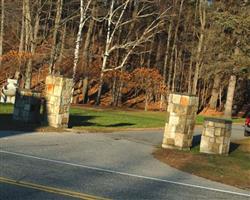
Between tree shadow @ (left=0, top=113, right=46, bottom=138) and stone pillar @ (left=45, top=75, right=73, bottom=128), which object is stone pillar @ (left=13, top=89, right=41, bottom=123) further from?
stone pillar @ (left=45, top=75, right=73, bottom=128)

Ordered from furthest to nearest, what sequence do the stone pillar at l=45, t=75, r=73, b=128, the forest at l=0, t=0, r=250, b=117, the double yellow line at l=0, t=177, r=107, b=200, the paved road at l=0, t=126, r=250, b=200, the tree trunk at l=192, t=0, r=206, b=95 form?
the tree trunk at l=192, t=0, r=206, b=95, the forest at l=0, t=0, r=250, b=117, the stone pillar at l=45, t=75, r=73, b=128, the paved road at l=0, t=126, r=250, b=200, the double yellow line at l=0, t=177, r=107, b=200

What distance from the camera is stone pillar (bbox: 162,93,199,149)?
18.0 meters

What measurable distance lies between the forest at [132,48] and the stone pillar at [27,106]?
12.0m

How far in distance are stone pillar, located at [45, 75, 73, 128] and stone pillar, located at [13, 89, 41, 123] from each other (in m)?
0.47

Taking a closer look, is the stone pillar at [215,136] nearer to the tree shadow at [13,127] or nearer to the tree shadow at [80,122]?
the tree shadow at [13,127]

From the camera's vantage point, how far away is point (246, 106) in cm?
5900

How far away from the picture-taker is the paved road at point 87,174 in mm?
9578

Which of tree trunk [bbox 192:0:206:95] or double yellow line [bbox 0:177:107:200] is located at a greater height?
tree trunk [bbox 192:0:206:95]

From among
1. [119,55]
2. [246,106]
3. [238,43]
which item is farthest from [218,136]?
[246,106]

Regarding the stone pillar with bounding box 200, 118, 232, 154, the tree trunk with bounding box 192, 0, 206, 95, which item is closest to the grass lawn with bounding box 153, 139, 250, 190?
the stone pillar with bounding box 200, 118, 232, 154

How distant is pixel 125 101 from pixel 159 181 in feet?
147

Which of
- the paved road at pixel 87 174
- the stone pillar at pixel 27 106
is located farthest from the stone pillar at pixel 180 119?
the stone pillar at pixel 27 106

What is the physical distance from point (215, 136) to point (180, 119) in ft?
4.00

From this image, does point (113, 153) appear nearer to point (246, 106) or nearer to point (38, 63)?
point (38, 63)
